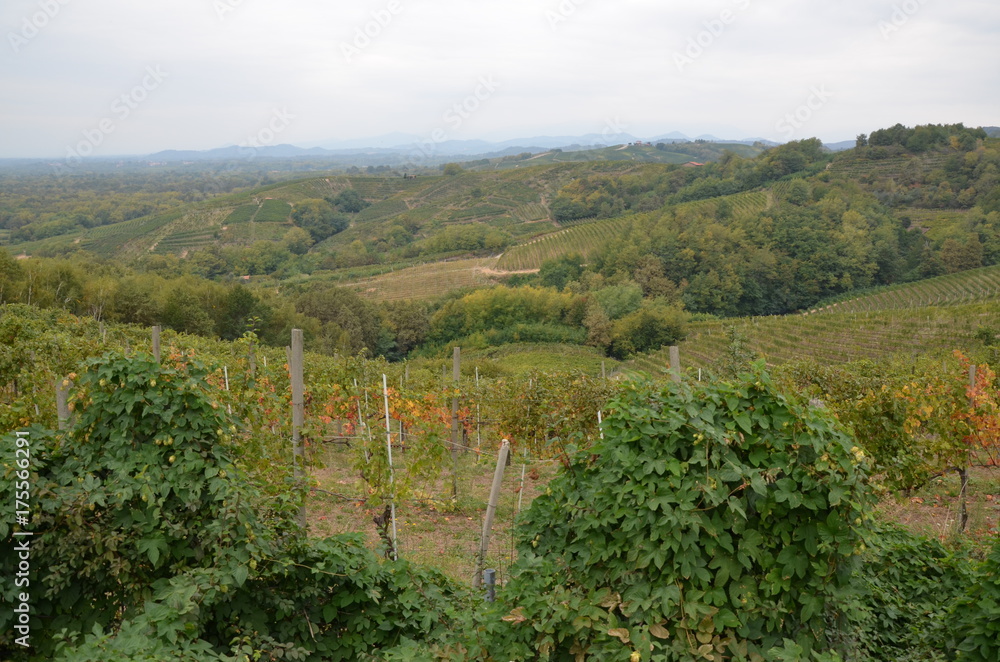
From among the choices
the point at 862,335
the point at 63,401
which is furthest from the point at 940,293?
the point at 63,401

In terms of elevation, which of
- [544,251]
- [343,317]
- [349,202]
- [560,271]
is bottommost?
[343,317]

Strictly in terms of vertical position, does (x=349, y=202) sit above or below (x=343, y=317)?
above

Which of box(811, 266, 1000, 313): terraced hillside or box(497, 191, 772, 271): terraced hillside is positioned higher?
box(497, 191, 772, 271): terraced hillside

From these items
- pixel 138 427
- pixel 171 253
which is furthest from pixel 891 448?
pixel 171 253

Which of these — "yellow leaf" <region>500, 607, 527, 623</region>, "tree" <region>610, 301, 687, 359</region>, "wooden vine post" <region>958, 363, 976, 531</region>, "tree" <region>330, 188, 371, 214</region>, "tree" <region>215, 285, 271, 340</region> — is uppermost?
"tree" <region>330, 188, 371, 214</region>

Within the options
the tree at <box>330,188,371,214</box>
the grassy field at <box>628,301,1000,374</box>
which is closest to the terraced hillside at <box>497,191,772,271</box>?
the grassy field at <box>628,301,1000,374</box>

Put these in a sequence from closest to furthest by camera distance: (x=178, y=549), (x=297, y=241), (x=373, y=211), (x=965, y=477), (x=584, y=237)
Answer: (x=178, y=549), (x=965, y=477), (x=584, y=237), (x=297, y=241), (x=373, y=211)

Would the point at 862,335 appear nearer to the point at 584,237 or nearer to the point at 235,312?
the point at 235,312

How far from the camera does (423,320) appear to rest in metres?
58.2

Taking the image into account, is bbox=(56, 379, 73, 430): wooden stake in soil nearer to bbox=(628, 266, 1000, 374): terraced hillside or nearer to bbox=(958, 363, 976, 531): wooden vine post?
bbox=(958, 363, 976, 531): wooden vine post

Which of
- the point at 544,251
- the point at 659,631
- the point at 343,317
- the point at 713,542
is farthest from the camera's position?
the point at 544,251

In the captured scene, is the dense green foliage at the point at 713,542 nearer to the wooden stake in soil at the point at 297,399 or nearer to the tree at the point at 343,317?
the wooden stake in soil at the point at 297,399

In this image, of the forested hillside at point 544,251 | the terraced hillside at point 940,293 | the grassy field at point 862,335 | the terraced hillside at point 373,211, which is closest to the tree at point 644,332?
the forested hillside at point 544,251

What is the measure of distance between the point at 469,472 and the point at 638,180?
115m
